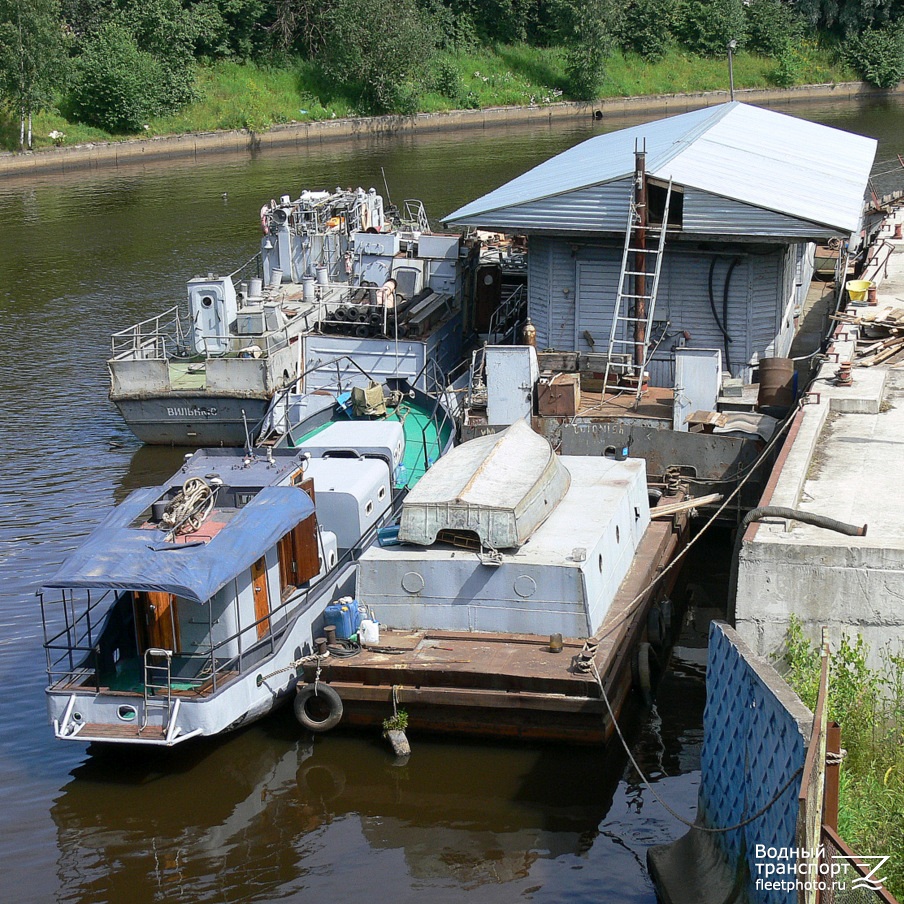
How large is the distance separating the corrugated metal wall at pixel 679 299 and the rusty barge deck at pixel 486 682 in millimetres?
10166

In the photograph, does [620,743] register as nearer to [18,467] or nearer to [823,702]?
[823,702]

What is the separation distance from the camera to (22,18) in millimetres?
73688

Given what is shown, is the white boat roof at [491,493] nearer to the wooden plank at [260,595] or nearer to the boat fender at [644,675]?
the wooden plank at [260,595]

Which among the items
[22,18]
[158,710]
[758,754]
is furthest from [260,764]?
[22,18]

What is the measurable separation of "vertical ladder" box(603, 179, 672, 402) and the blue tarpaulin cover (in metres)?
9.93

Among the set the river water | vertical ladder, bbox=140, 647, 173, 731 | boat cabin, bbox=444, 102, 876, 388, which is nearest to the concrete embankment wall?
boat cabin, bbox=444, 102, 876, 388

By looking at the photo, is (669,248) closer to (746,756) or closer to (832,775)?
(746,756)

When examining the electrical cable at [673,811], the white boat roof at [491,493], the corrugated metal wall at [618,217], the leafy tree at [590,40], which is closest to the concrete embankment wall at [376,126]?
the leafy tree at [590,40]

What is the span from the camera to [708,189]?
25.5 metres

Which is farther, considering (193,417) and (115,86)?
Result: (115,86)

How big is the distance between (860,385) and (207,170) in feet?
188

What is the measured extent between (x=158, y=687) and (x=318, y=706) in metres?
2.18

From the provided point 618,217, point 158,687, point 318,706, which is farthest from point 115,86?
point 158,687

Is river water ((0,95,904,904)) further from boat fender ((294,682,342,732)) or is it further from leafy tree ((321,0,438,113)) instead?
leafy tree ((321,0,438,113))
